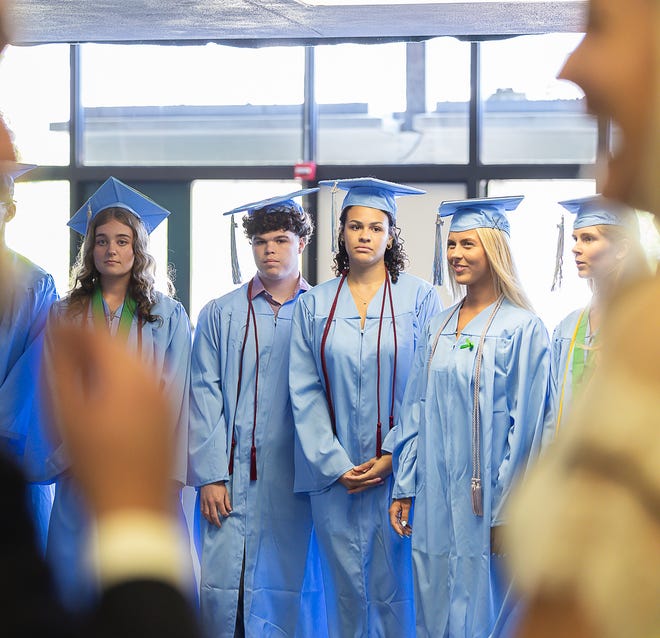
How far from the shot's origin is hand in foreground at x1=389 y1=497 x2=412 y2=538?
4.05 metres

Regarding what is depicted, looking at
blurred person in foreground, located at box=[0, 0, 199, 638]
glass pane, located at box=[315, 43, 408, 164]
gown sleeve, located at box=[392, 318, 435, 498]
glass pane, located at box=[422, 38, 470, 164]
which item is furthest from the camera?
glass pane, located at box=[315, 43, 408, 164]

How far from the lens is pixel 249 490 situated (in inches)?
175

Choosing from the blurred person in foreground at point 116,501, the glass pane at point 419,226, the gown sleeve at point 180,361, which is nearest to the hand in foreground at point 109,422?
the blurred person in foreground at point 116,501

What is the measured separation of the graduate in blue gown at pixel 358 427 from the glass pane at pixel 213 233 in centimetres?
348

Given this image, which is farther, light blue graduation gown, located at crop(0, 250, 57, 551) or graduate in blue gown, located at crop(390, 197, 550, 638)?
light blue graduation gown, located at crop(0, 250, 57, 551)

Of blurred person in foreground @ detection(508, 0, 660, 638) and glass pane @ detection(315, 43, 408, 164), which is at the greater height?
glass pane @ detection(315, 43, 408, 164)

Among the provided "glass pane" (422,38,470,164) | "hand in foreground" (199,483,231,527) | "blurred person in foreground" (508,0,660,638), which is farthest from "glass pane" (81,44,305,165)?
"blurred person in foreground" (508,0,660,638)

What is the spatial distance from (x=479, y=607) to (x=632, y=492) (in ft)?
10.3

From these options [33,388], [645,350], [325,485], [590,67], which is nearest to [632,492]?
[645,350]

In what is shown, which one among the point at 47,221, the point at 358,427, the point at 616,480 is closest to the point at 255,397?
the point at 358,427

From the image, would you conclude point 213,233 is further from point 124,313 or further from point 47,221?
point 124,313

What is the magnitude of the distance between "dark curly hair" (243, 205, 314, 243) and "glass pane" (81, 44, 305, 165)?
3.17m

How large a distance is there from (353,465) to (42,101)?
189 inches

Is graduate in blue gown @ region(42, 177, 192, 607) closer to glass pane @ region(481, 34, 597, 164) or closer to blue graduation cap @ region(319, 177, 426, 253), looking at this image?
blue graduation cap @ region(319, 177, 426, 253)
